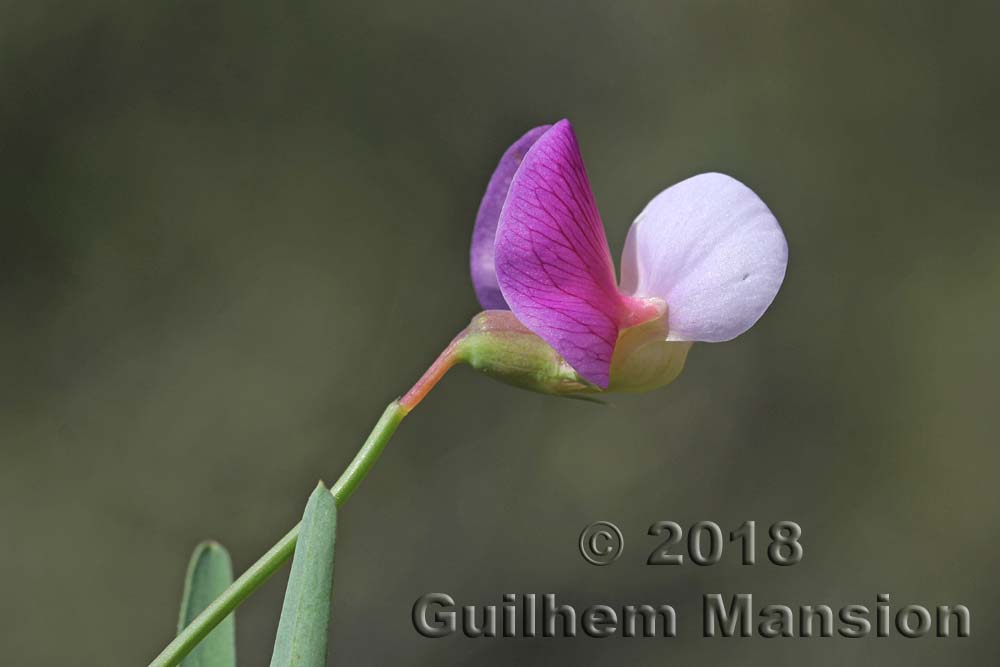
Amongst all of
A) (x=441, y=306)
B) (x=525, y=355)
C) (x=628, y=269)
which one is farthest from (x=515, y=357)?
(x=441, y=306)

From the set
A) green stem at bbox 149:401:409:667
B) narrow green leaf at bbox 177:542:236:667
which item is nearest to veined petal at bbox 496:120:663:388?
green stem at bbox 149:401:409:667

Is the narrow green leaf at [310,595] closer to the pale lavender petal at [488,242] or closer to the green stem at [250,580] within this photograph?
the green stem at [250,580]

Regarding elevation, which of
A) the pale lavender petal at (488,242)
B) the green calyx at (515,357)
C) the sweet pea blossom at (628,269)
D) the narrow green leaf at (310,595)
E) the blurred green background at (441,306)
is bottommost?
the narrow green leaf at (310,595)

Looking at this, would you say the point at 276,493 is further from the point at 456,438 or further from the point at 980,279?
the point at 980,279

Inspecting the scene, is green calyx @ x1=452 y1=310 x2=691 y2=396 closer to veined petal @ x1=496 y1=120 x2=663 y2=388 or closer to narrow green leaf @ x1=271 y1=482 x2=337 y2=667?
veined petal @ x1=496 y1=120 x2=663 y2=388

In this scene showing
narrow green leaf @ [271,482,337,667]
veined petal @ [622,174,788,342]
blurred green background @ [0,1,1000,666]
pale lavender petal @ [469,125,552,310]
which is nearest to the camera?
narrow green leaf @ [271,482,337,667]

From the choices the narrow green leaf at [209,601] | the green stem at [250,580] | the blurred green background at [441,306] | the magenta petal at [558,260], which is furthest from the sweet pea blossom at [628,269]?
the blurred green background at [441,306]

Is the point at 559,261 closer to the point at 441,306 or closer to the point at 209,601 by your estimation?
the point at 209,601

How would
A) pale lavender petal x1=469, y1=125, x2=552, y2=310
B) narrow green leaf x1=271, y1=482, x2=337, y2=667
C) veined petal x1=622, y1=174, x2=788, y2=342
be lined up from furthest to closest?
pale lavender petal x1=469, y1=125, x2=552, y2=310, veined petal x1=622, y1=174, x2=788, y2=342, narrow green leaf x1=271, y1=482, x2=337, y2=667

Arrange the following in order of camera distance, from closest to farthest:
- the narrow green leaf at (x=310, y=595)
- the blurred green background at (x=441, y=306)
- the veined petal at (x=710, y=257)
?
the narrow green leaf at (x=310, y=595), the veined petal at (x=710, y=257), the blurred green background at (x=441, y=306)
